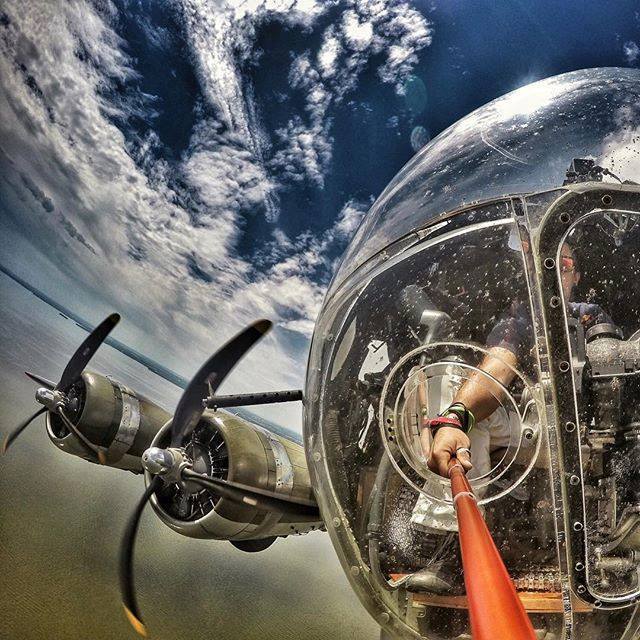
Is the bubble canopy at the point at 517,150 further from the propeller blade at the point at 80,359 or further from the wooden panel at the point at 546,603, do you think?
the propeller blade at the point at 80,359

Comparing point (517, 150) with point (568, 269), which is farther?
point (517, 150)

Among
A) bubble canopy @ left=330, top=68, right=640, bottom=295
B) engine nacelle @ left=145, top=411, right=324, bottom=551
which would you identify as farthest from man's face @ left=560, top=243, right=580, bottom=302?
engine nacelle @ left=145, top=411, right=324, bottom=551

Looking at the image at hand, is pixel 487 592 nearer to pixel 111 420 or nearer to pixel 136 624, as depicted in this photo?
pixel 136 624

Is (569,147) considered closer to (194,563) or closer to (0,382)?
(0,382)

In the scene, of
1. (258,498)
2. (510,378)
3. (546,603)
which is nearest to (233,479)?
(258,498)

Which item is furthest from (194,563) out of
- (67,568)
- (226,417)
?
(226,417)

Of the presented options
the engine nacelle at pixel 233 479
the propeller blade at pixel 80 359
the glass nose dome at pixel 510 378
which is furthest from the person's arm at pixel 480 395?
the propeller blade at pixel 80 359

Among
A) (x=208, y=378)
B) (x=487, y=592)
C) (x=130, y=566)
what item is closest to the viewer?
(x=487, y=592)
